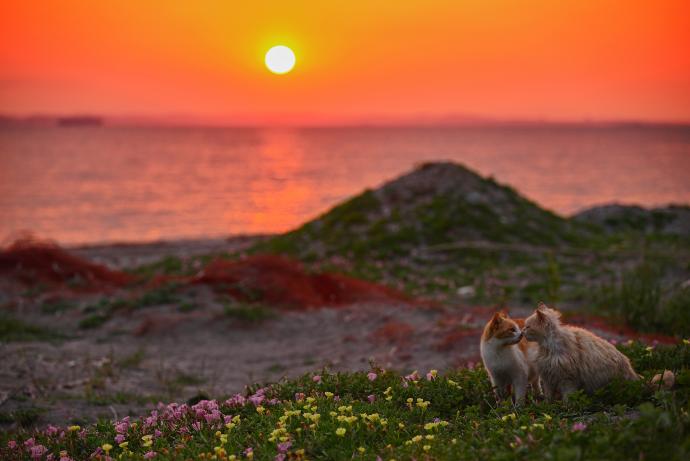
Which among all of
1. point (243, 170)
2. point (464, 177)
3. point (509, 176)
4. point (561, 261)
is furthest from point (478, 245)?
point (243, 170)

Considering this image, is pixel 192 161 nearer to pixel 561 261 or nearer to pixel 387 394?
pixel 561 261

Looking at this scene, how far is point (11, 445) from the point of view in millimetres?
6945

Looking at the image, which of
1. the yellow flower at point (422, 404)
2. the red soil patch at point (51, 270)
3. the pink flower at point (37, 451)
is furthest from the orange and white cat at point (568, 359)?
the red soil patch at point (51, 270)

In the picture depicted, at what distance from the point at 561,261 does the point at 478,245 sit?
9.67ft

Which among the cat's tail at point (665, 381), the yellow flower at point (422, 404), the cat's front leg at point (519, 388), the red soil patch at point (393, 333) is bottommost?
the red soil patch at point (393, 333)

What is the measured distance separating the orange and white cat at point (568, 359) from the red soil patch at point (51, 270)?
16538mm

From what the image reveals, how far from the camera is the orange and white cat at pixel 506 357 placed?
6.59m

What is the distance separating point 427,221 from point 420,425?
19125mm

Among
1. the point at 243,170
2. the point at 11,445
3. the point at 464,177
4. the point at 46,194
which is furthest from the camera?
the point at 243,170

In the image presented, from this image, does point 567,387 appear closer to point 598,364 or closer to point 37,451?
point 598,364

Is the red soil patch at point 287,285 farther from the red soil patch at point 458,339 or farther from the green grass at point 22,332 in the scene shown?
the red soil patch at point 458,339

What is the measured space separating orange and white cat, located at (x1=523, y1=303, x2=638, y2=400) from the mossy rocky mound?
644 inches

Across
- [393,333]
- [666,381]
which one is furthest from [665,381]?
[393,333]

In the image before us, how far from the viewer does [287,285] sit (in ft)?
59.5
